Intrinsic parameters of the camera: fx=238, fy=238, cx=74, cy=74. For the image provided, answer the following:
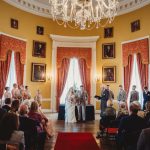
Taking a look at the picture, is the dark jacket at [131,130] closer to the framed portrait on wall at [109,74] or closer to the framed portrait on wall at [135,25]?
the framed portrait on wall at [135,25]

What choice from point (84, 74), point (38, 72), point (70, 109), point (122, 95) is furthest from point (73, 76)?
point (70, 109)

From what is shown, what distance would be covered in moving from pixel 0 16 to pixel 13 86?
3.77 meters

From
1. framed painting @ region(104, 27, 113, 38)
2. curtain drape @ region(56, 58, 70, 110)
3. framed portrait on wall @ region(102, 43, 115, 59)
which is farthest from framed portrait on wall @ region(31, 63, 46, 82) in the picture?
framed painting @ region(104, 27, 113, 38)

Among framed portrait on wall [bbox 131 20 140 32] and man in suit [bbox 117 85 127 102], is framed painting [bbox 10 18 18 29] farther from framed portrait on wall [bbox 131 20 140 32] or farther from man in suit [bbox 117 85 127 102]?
man in suit [bbox 117 85 127 102]

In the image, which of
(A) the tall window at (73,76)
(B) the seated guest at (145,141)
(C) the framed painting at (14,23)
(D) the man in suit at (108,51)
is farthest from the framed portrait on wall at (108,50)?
(B) the seated guest at (145,141)

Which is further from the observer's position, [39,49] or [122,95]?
[39,49]

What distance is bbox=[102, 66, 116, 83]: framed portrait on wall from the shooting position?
14469mm

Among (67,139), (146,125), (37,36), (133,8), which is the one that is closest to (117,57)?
(133,8)

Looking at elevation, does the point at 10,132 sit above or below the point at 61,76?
below

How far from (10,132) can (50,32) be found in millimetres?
12114

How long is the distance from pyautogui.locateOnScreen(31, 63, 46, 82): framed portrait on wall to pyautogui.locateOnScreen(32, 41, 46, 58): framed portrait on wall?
2.06 ft

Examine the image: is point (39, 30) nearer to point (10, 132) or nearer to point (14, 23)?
point (14, 23)

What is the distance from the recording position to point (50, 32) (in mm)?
15352

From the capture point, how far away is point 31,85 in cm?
1414
